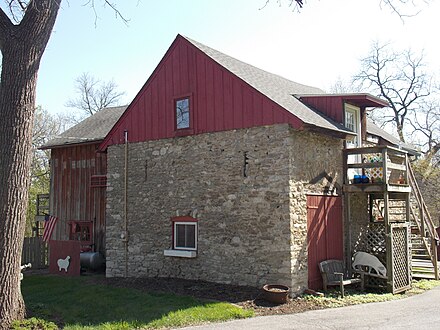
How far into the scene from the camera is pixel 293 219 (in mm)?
11227

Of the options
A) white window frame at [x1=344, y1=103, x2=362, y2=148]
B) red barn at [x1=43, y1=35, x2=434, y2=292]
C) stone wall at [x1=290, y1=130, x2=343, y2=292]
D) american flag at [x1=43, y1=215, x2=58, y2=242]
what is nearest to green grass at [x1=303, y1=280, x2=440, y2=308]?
red barn at [x1=43, y1=35, x2=434, y2=292]

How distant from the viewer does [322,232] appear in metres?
12.3

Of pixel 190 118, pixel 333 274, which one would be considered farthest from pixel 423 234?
pixel 190 118

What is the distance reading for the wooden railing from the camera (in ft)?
40.0

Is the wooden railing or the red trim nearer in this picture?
the wooden railing

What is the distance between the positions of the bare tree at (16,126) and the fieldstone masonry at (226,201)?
5.38 metres

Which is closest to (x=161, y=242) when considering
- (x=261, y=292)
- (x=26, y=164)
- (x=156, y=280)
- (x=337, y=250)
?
(x=156, y=280)

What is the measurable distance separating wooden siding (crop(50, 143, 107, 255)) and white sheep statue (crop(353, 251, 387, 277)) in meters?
9.28

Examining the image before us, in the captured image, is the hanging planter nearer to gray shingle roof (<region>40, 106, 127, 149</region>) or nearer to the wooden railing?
the wooden railing

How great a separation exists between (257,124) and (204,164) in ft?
6.83

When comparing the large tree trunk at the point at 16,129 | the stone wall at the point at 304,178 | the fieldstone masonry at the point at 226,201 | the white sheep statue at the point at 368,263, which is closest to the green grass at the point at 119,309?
the large tree trunk at the point at 16,129

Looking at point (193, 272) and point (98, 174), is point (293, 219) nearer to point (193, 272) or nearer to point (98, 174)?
point (193, 272)

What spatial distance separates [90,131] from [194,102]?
313 inches

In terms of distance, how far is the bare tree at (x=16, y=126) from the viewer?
26.6 feet
